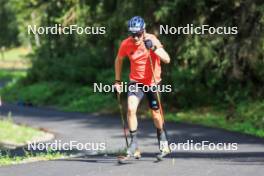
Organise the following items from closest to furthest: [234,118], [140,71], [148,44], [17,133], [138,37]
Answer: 1. [148,44]
2. [138,37]
3. [140,71]
4. [234,118]
5. [17,133]

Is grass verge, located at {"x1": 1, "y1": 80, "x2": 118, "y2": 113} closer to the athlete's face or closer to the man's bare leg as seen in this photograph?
the man's bare leg

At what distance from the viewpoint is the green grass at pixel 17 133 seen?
66.3ft

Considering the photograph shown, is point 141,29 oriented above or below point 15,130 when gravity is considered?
above

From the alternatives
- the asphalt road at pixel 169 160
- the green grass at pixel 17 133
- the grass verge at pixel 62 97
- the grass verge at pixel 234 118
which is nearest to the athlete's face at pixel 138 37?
the asphalt road at pixel 169 160

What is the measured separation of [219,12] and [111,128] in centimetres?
527

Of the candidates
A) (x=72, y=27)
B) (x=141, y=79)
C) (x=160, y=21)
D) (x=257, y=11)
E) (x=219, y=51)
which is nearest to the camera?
(x=141, y=79)

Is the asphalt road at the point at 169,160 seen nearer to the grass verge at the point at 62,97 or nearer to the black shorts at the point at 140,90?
the black shorts at the point at 140,90

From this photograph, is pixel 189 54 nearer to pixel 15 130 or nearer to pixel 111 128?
pixel 111 128

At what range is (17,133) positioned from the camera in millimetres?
21656

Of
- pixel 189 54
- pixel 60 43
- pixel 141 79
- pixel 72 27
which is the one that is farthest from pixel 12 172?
pixel 60 43

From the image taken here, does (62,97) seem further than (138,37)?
Yes

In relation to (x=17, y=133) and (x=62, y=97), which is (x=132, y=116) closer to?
(x=17, y=133)

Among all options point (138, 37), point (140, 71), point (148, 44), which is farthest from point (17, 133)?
point (148, 44)

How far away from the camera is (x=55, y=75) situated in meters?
41.6
